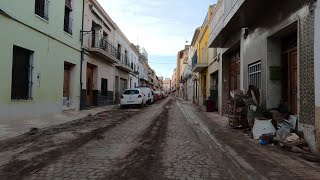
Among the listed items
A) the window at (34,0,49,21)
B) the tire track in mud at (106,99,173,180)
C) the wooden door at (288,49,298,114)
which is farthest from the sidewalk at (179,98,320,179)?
the window at (34,0,49,21)

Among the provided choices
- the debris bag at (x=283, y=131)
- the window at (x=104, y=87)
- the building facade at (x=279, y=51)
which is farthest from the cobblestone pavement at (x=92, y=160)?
the window at (x=104, y=87)

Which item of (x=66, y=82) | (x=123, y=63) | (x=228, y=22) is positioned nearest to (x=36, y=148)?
(x=228, y=22)

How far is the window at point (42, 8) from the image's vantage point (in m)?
14.9

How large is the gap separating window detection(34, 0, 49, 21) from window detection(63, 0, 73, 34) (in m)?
2.63

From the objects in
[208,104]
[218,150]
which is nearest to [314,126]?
[218,150]

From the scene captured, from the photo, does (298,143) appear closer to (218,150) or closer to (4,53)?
(218,150)

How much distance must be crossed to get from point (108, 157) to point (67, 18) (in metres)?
13.7

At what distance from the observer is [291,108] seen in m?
10.4

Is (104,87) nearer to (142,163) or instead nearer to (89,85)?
(89,85)

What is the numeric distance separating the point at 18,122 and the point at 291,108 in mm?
9391

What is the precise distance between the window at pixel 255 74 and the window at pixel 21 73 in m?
8.97

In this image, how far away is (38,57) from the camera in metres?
14.9

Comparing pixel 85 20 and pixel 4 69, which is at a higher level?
pixel 85 20

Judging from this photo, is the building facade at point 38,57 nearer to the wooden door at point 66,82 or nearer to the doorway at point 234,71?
the wooden door at point 66,82
